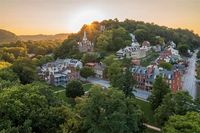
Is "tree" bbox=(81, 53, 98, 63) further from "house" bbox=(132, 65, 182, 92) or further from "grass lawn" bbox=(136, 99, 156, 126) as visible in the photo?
"grass lawn" bbox=(136, 99, 156, 126)

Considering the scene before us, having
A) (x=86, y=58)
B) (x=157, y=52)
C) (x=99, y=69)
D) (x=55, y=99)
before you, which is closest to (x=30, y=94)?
(x=55, y=99)

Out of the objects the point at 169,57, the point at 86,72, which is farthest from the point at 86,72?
the point at 169,57

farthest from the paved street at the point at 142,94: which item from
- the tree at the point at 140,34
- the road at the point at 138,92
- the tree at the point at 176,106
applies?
the tree at the point at 140,34

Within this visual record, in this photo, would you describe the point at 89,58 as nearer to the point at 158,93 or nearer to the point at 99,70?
the point at 99,70

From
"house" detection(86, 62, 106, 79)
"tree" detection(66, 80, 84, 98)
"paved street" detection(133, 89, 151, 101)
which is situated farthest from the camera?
"house" detection(86, 62, 106, 79)

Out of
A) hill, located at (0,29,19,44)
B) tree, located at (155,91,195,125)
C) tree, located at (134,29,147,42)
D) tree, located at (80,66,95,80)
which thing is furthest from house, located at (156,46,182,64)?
hill, located at (0,29,19,44)

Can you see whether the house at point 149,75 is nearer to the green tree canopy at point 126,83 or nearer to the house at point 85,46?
the green tree canopy at point 126,83

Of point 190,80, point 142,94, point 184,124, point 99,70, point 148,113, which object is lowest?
point 148,113

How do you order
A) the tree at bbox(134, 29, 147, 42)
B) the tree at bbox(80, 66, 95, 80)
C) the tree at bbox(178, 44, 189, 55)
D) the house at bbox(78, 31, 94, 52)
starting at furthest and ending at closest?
the tree at bbox(134, 29, 147, 42), the tree at bbox(178, 44, 189, 55), the house at bbox(78, 31, 94, 52), the tree at bbox(80, 66, 95, 80)
